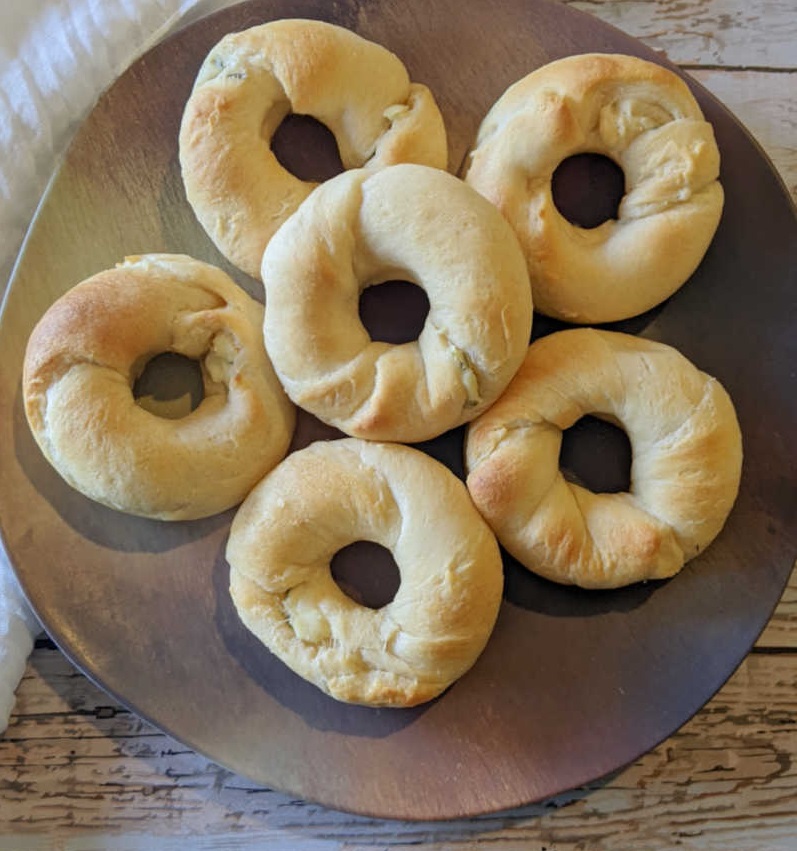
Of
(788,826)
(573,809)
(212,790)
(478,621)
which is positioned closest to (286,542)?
(478,621)

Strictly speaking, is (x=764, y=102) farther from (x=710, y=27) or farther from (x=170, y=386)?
(x=170, y=386)

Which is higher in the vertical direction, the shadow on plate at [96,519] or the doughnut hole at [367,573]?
the shadow on plate at [96,519]

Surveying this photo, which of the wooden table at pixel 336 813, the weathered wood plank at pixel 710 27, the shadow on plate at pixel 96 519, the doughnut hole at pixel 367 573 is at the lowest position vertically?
the wooden table at pixel 336 813

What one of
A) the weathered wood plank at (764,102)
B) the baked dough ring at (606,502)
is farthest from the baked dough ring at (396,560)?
the weathered wood plank at (764,102)

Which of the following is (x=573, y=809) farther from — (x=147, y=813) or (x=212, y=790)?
(x=147, y=813)

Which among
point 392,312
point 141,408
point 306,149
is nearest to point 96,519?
point 141,408

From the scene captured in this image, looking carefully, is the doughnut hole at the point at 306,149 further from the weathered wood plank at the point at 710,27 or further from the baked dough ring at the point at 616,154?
the weathered wood plank at the point at 710,27

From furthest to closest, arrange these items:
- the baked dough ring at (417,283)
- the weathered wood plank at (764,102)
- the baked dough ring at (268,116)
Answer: the weathered wood plank at (764,102)
the baked dough ring at (268,116)
the baked dough ring at (417,283)
